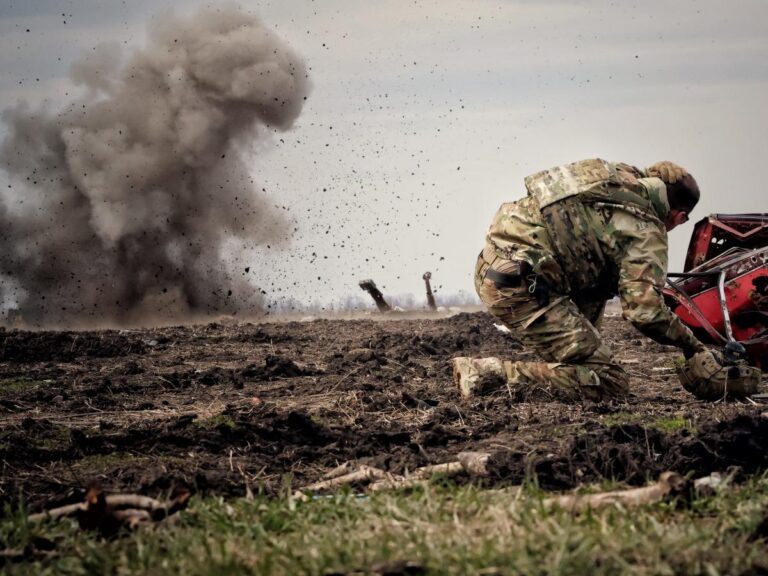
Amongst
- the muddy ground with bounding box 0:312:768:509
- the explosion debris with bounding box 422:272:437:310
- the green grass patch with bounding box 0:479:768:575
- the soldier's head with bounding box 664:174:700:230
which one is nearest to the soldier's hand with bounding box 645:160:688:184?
the soldier's head with bounding box 664:174:700:230

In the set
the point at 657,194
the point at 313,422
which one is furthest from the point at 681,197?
the point at 313,422

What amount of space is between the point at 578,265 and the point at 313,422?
2457mm

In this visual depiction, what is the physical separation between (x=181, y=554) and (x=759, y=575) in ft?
6.15

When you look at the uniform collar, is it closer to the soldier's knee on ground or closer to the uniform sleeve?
the uniform sleeve

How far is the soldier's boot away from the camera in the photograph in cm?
738

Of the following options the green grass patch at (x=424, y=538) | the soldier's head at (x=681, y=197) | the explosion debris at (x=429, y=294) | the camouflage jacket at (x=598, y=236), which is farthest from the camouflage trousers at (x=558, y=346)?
the explosion debris at (x=429, y=294)

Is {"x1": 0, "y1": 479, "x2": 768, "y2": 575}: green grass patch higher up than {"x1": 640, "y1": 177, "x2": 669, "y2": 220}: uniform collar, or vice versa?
{"x1": 640, "y1": 177, "x2": 669, "y2": 220}: uniform collar

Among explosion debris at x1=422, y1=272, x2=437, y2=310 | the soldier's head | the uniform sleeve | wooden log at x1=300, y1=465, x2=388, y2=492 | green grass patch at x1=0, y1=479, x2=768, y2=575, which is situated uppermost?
the soldier's head

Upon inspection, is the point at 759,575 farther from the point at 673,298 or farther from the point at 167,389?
the point at 167,389

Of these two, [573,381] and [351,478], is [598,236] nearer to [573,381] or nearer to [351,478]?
[573,381]

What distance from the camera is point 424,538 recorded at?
3219 millimetres

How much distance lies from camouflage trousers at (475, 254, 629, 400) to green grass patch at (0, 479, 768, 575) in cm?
313

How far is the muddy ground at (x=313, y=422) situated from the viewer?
15.2ft

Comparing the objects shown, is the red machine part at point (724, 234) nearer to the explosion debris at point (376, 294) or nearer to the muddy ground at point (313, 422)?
the muddy ground at point (313, 422)
